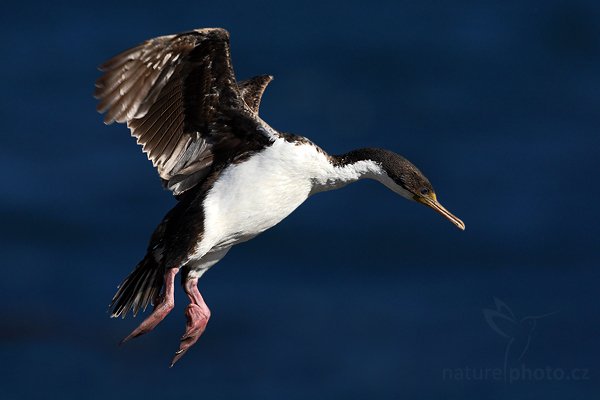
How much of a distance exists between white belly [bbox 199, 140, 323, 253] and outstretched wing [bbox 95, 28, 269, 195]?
188 mm

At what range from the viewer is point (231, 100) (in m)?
12.6

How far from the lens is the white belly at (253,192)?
1266 centimetres

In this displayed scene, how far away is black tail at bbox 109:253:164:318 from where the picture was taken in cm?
1312

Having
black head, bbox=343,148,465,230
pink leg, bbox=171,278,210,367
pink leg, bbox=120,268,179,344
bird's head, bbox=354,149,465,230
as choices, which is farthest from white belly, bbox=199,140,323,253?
pink leg, bbox=171,278,210,367

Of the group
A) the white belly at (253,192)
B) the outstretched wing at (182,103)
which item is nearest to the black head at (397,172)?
the white belly at (253,192)

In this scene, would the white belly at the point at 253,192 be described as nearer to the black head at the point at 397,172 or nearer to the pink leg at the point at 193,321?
the black head at the point at 397,172

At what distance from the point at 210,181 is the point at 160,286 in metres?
1.05

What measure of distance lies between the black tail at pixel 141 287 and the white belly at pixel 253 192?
25.1 inches

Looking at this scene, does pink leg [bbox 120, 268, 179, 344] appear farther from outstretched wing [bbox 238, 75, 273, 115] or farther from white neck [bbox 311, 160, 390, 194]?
outstretched wing [bbox 238, 75, 273, 115]

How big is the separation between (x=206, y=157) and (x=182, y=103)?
53 centimetres

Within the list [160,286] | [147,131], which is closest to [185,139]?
[147,131]

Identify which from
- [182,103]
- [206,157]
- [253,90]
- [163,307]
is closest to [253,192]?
[206,157]

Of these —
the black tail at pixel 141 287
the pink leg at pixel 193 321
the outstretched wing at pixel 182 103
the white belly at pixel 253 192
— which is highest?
the outstretched wing at pixel 182 103

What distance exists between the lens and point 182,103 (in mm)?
12688
